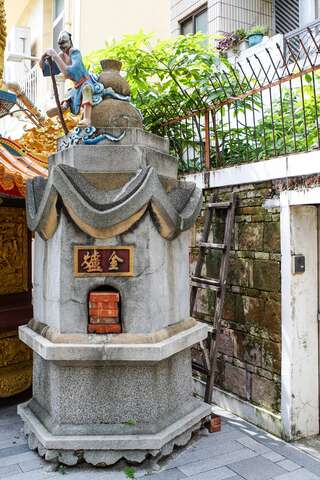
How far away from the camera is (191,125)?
284 inches

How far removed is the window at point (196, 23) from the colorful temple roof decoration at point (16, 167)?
7.16 m

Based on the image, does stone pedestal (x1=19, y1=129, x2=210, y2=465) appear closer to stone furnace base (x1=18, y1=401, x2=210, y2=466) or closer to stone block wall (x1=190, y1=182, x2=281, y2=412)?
stone furnace base (x1=18, y1=401, x2=210, y2=466)

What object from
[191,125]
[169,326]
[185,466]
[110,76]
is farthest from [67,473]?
[191,125]

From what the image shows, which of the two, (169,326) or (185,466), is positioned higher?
(169,326)

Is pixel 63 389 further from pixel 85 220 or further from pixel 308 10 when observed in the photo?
Result: pixel 308 10

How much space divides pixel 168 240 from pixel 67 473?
230 cm

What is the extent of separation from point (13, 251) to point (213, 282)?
2.72m

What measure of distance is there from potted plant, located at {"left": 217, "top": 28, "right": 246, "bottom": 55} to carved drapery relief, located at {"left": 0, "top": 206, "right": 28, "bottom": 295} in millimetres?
6496

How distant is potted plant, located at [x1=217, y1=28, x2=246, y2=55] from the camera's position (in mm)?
10367

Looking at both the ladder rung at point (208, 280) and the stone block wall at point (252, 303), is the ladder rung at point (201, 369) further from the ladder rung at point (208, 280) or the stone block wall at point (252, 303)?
the ladder rung at point (208, 280)

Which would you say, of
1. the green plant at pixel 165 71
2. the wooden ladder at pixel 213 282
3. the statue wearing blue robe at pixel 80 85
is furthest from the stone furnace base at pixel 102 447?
the green plant at pixel 165 71

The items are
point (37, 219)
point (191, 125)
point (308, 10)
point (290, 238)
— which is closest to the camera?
point (37, 219)

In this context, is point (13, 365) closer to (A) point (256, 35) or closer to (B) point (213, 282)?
(B) point (213, 282)

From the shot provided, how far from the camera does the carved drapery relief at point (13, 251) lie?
619cm
